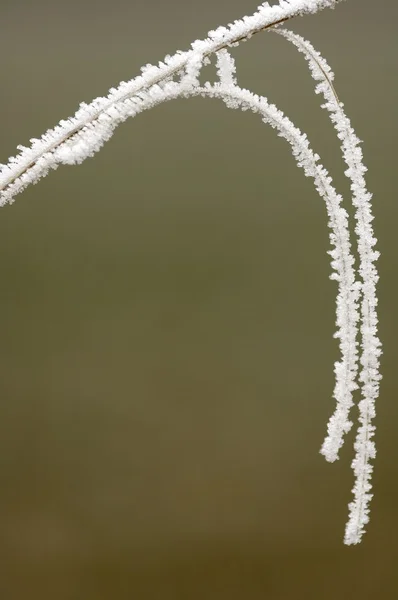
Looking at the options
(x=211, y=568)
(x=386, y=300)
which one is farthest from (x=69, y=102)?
(x=211, y=568)

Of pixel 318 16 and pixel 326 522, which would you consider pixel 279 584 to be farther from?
pixel 318 16

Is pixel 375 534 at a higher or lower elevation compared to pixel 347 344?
higher

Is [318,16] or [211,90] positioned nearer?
[211,90]
